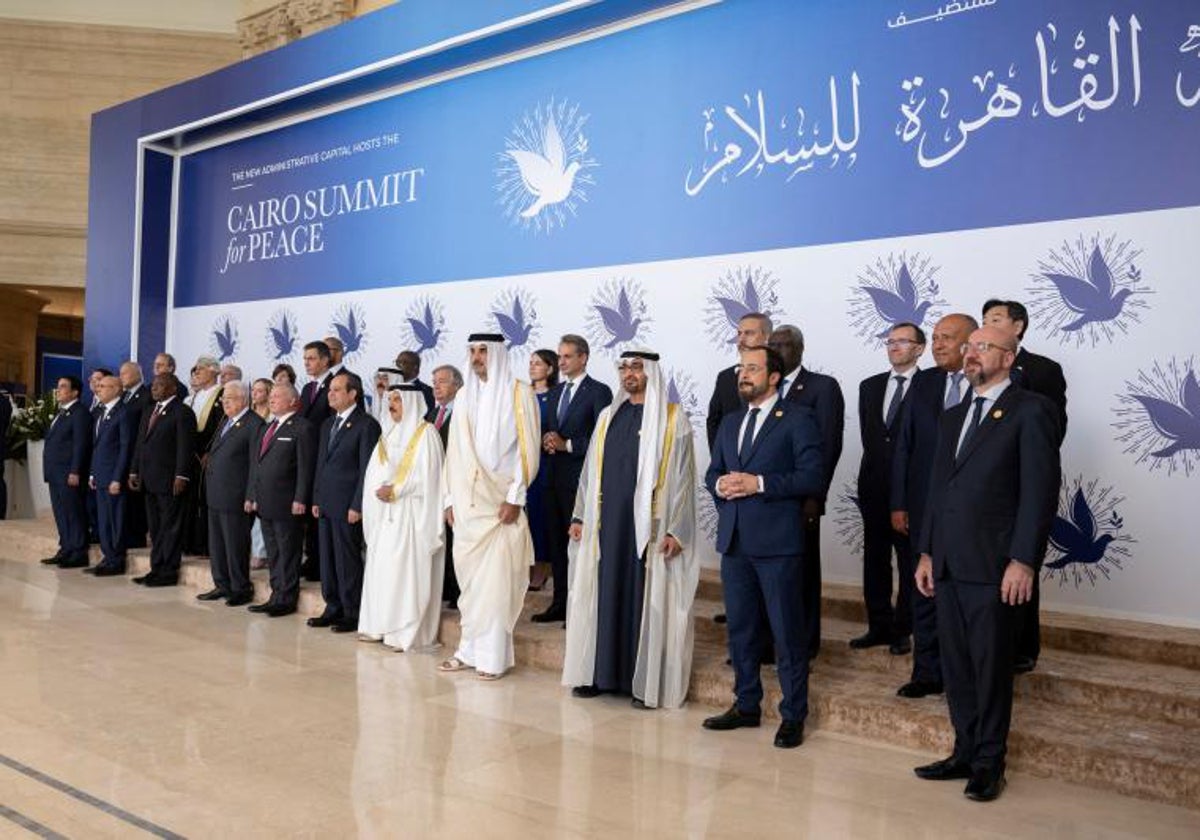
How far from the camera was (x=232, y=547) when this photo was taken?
251 inches

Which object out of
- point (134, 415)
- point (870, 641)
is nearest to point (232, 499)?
point (134, 415)

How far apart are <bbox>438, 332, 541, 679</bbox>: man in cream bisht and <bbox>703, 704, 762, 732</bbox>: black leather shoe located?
1158 millimetres

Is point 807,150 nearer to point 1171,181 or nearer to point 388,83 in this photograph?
point 1171,181

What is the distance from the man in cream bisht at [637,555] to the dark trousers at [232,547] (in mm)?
2766

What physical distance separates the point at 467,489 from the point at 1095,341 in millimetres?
2979

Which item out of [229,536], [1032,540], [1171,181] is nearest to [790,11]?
[1171,181]

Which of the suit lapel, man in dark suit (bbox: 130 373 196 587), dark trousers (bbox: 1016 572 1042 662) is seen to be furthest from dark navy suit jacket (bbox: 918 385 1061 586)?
man in dark suit (bbox: 130 373 196 587)

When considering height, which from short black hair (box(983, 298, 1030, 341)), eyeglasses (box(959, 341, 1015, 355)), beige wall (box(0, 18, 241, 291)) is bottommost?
eyeglasses (box(959, 341, 1015, 355))

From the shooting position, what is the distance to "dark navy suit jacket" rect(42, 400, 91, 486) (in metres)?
7.53

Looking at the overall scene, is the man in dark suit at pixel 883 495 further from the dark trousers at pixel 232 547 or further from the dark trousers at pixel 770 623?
the dark trousers at pixel 232 547

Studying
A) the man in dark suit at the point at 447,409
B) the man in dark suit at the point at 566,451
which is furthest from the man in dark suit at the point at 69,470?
the man in dark suit at the point at 566,451

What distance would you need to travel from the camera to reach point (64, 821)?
114 inches

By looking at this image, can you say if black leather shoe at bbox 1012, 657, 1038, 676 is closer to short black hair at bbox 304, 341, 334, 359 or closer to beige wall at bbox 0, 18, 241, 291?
short black hair at bbox 304, 341, 334, 359

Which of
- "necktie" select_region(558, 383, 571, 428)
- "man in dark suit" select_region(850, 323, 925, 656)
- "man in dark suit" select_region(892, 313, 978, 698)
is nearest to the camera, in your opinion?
"man in dark suit" select_region(892, 313, 978, 698)
